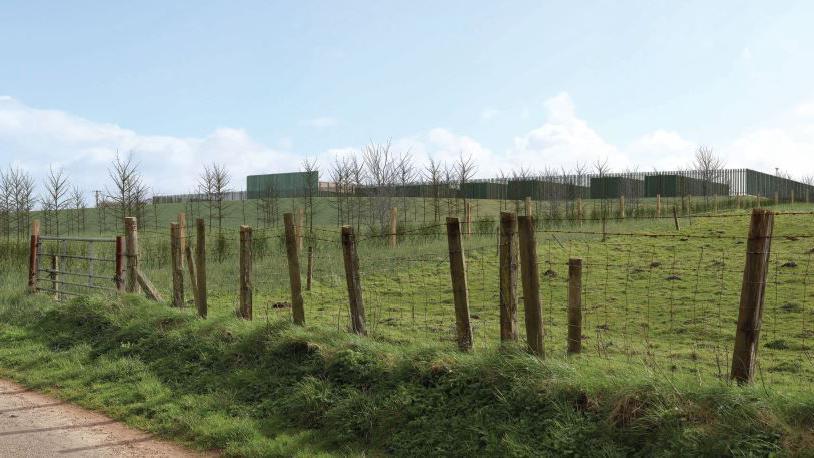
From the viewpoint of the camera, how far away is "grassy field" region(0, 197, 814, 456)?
4.69 meters

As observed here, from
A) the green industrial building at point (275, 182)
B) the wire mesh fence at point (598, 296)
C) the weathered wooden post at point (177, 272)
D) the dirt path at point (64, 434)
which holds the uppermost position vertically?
the green industrial building at point (275, 182)

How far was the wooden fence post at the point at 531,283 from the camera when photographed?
19.8 feet

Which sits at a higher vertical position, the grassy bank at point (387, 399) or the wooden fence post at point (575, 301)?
the wooden fence post at point (575, 301)

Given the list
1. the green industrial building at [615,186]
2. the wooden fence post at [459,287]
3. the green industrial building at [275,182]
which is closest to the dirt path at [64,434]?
the wooden fence post at [459,287]

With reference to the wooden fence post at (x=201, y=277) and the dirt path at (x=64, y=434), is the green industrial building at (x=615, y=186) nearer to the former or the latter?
the wooden fence post at (x=201, y=277)

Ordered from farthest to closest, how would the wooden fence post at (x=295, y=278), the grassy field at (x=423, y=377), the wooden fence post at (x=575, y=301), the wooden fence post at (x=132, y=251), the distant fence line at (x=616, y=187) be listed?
the distant fence line at (x=616, y=187)
the wooden fence post at (x=132, y=251)
the wooden fence post at (x=295, y=278)
the wooden fence post at (x=575, y=301)
the grassy field at (x=423, y=377)

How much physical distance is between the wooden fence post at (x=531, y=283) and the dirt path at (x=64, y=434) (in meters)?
3.04

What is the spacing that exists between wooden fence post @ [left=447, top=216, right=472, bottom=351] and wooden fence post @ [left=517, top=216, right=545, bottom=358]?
0.62m

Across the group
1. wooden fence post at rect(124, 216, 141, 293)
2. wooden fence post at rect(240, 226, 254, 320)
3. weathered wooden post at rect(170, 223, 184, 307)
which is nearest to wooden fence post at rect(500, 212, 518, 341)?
wooden fence post at rect(240, 226, 254, 320)

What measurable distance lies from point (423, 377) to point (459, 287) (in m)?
0.99

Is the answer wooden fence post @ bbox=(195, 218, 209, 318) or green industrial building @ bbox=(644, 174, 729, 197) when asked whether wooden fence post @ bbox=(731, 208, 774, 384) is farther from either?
green industrial building @ bbox=(644, 174, 729, 197)

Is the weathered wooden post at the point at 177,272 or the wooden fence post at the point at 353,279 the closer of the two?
the wooden fence post at the point at 353,279

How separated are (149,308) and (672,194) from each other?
145 feet

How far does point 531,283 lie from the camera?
19.9 feet
